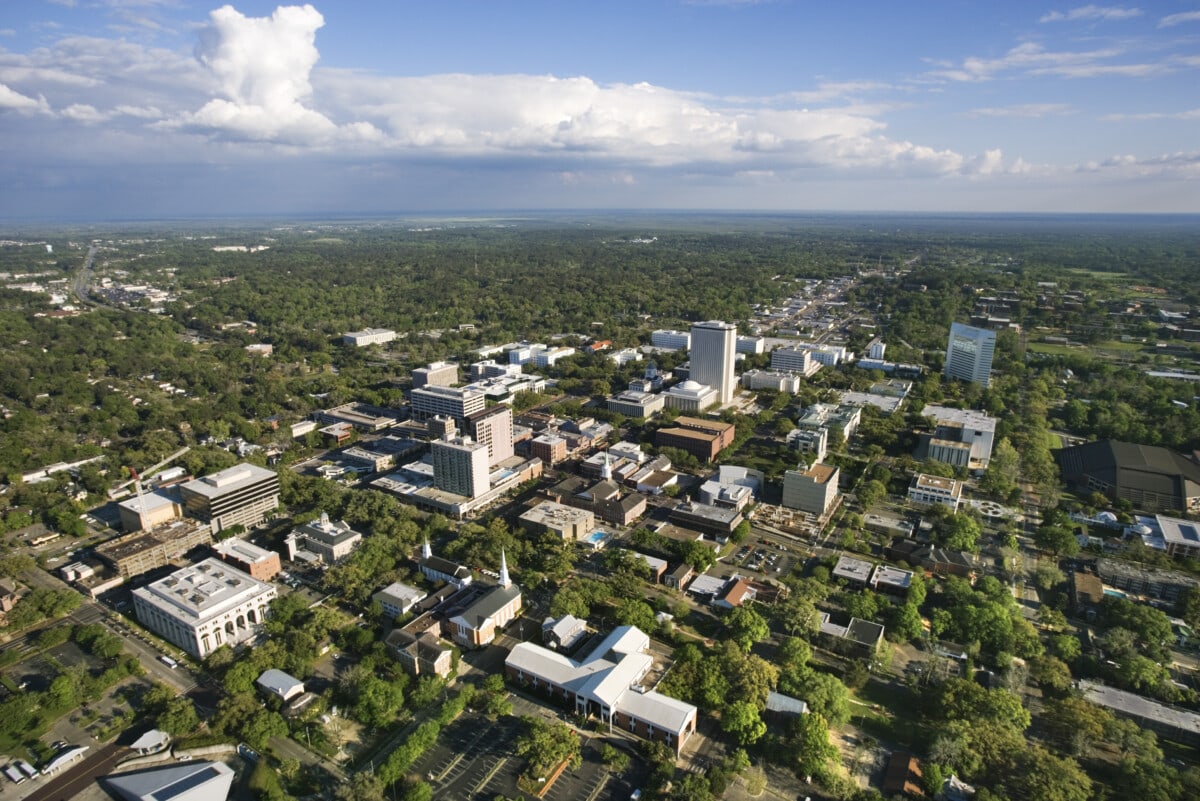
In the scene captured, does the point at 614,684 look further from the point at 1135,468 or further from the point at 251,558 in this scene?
the point at 1135,468

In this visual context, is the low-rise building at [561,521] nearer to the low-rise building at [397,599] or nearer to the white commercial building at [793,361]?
the low-rise building at [397,599]

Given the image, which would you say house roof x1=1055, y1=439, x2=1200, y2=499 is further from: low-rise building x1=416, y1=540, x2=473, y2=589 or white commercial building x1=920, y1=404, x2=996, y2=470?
low-rise building x1=416, y1=540, x2=473, y2=589

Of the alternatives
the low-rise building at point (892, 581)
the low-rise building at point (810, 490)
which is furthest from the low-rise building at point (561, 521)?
the low-rise building at point (892, 581)

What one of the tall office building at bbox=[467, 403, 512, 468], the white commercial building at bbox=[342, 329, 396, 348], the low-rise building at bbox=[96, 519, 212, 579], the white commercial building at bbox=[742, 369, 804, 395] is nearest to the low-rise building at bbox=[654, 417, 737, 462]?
the tall office building at bbox=[467, 403, 512, 468]

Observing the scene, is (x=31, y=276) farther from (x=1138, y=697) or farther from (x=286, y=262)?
(x=1138, y=697)

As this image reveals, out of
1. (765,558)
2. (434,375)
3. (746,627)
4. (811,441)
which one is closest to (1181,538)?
(811,441)

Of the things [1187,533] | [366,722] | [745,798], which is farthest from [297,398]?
[1187,533]
